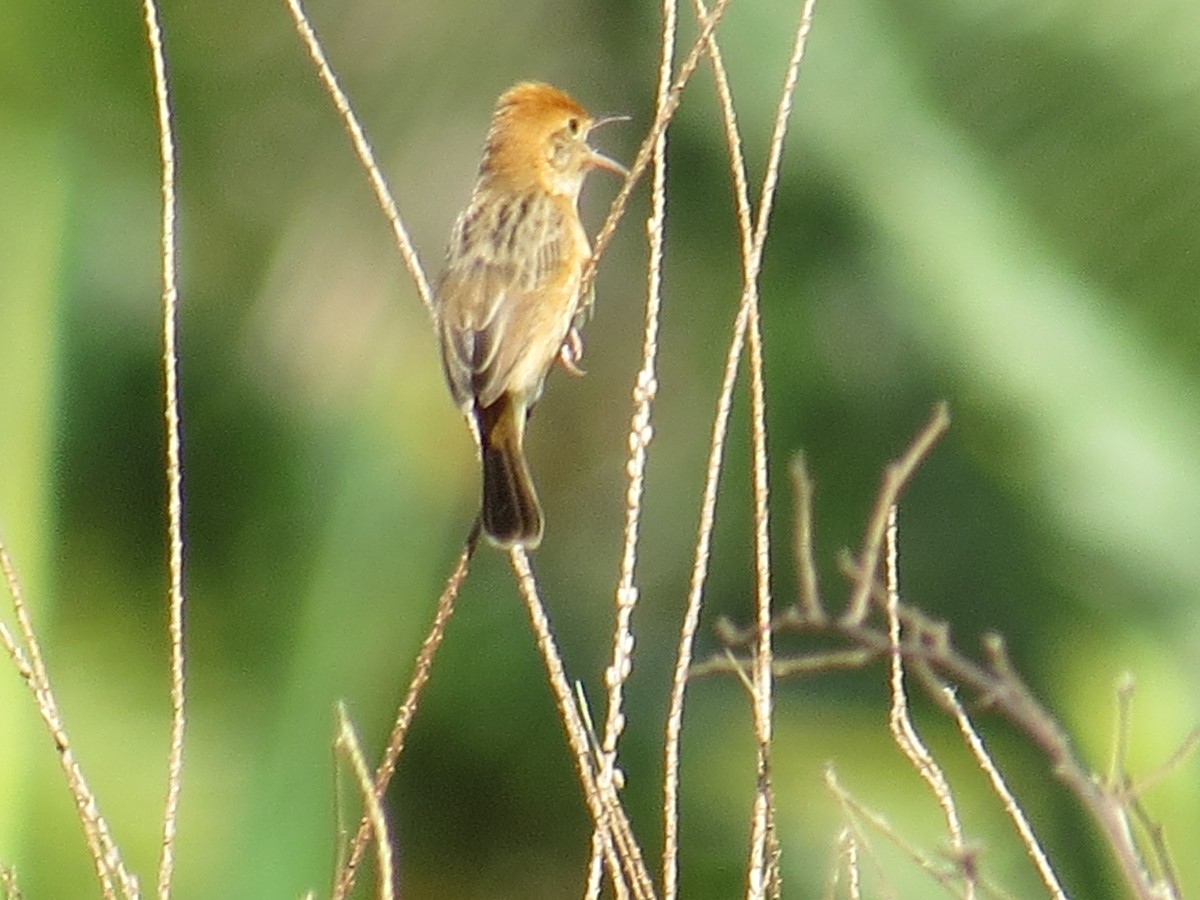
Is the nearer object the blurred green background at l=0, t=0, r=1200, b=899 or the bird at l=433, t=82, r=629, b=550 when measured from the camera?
the bird at l=433, t=82, r=629, b=550

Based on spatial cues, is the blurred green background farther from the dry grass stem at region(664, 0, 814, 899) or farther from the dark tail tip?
the dry grass stem at region(664, 0, 814, 899)

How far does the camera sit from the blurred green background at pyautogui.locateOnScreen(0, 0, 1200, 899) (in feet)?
16.2

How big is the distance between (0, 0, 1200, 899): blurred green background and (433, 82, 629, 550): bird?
1.96ft

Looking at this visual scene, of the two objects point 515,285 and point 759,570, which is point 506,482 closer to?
point 515,285

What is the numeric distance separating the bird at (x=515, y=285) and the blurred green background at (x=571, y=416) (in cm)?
60

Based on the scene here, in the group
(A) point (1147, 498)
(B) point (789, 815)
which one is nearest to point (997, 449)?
(A) point (1147, 498)

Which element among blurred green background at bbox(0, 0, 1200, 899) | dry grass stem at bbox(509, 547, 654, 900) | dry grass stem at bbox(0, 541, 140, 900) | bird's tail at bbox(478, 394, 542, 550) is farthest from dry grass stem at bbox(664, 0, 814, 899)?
blurred green background at bbox(0, 0, 1200, 899)

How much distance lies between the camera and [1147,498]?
4.91 metres

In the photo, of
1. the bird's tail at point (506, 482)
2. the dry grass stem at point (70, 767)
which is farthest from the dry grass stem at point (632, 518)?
the bird's tail at point (506, 482)

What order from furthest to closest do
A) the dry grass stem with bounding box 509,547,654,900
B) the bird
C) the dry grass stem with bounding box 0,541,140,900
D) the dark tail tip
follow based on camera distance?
the bird → the dark tail tip → the dry grass stem with bounding box 509,547,654,900 → the dry grass stem with bounding box 0,541,140,900

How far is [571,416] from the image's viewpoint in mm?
6426

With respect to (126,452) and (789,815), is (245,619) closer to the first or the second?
(126,452)

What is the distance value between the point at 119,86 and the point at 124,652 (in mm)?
1519

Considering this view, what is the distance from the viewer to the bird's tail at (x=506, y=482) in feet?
13.8
